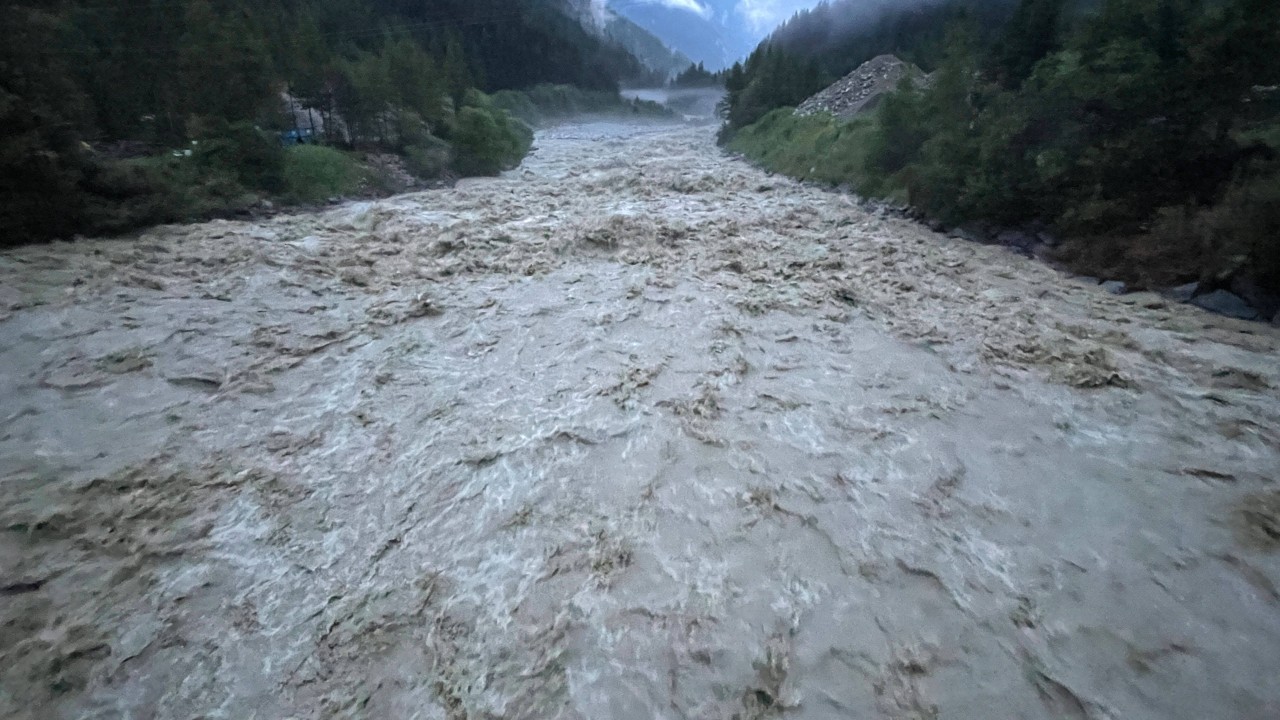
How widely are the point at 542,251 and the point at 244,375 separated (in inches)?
166

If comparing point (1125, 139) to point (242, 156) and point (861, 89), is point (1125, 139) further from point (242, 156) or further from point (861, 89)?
point (861, 89)

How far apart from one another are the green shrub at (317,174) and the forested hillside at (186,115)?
33mm

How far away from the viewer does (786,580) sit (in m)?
3.12

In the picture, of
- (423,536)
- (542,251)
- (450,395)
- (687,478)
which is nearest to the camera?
(423,536)

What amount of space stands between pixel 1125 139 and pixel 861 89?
16.9m

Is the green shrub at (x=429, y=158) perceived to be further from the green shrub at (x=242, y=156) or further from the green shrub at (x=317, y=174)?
the green shrub at (x=242, y=156)

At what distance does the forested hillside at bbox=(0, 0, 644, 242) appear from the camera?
7180 millimetres

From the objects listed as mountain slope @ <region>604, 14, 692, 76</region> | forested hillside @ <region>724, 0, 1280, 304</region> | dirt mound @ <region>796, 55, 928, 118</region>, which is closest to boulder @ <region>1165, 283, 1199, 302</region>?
forested hillside @ <region>724, 0, 1280, 304</region>

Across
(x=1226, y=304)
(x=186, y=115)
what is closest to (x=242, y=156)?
(x=186, y=115)

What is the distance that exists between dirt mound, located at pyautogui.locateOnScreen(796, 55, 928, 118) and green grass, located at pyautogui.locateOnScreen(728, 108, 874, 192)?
1.40m

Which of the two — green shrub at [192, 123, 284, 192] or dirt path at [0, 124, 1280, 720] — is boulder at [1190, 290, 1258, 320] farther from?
green shrub at [192, 123, 284, 192]

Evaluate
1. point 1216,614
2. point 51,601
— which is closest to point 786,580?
point 1216,614

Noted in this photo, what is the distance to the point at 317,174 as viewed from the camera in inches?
462

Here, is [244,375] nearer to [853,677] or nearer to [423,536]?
[423,536]
